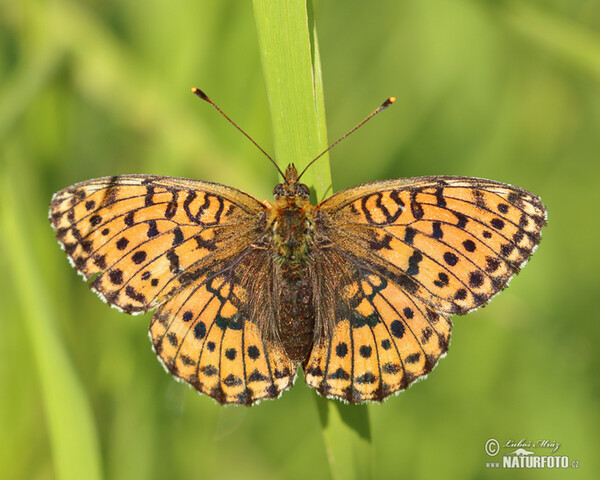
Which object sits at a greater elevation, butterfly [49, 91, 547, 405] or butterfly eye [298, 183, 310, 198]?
butterfly eye [298, 183, 310, 198]

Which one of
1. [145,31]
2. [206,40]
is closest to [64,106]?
[145,31]

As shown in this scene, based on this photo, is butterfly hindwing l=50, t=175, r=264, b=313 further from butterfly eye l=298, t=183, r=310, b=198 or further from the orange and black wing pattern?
the orange and black wing pattern

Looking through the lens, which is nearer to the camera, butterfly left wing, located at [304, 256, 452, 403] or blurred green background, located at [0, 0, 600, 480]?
butterfly left wing, located at [304, 256, 452, 403]

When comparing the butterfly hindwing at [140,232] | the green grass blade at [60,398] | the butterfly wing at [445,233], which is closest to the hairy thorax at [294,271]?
the butterfly wing at [445,233]

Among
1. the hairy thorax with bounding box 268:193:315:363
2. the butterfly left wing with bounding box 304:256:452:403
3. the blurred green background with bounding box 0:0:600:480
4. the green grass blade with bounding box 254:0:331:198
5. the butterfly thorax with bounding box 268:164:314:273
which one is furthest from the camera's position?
the blurred green background with bounding box 0:0:600:480

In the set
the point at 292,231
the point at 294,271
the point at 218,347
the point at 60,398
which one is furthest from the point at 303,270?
the point at 60,398

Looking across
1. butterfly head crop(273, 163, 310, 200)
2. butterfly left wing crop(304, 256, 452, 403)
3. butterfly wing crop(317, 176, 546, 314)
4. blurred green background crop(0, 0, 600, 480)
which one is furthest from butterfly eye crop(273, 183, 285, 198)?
blurred green background crop(0, 0, 600, 480)
